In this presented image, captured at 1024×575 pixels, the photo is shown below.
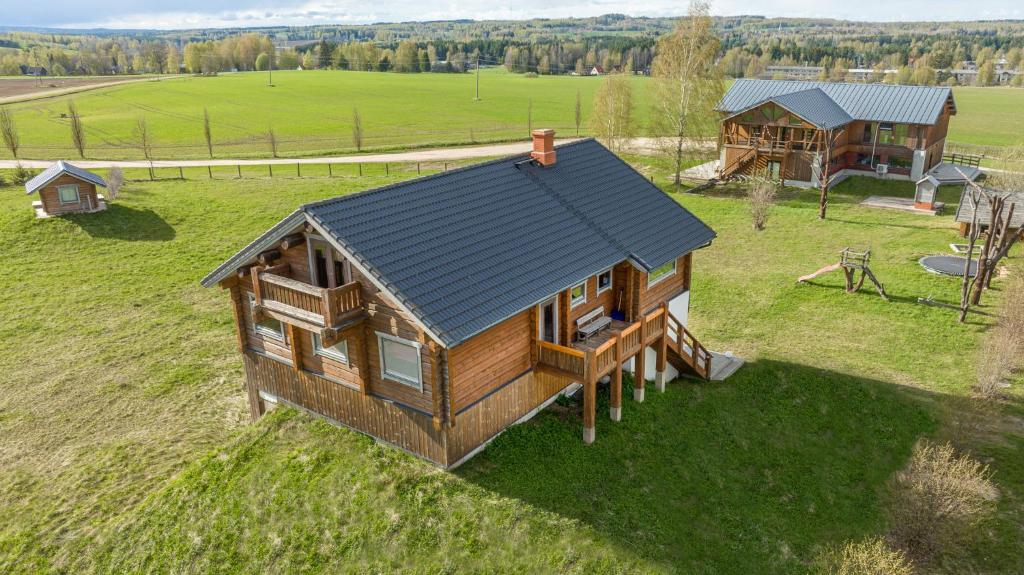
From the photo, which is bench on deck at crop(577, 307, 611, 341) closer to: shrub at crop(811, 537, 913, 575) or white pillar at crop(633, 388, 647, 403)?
white pillar at crop(633, 388, 647, 403)

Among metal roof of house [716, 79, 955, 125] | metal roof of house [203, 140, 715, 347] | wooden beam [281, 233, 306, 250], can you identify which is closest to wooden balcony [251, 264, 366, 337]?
wooden beam [281, 233, 306, 250]

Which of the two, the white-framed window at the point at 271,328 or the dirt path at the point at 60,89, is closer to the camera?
the white-framed window at the point at 271,328

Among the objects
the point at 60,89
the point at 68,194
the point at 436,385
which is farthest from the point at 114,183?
the point at 60,89

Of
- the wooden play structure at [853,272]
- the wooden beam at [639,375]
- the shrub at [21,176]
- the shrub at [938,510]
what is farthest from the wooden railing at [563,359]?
the shrub at [21,176]

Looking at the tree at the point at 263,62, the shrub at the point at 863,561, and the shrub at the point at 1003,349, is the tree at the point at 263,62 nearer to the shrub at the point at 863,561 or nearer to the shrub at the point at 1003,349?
the shrub at the point at 1003,349

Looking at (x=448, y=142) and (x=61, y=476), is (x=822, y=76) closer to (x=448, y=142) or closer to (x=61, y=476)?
(x=448, y=142)

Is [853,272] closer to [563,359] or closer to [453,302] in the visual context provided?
[563,359]

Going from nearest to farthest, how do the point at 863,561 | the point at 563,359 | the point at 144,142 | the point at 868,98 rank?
1. the point at 863,561
2. the point at 563,359
3. the point at 868,98
4. the point at 144,142
